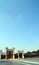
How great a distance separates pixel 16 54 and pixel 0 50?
32.7 ft

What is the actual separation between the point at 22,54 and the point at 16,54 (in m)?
4.96

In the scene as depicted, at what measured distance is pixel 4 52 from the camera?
8962 centimetres

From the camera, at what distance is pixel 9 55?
85.4 metres

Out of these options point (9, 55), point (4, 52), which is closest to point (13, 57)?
point (9, 55)

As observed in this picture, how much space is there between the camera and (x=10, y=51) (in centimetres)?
8669

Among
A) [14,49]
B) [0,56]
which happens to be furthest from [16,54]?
[0,56]

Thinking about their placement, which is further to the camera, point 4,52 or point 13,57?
point 4,52

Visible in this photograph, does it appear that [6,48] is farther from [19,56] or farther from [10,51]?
[19,56]

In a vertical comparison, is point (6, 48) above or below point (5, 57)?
above

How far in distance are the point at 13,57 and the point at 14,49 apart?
5.29 meters

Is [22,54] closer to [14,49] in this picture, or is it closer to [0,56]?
[14,49]

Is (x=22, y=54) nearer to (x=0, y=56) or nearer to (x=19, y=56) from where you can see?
(x=19, y=56)

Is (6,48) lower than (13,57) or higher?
higher

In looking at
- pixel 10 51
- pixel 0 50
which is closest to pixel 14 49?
pixel 10 51
